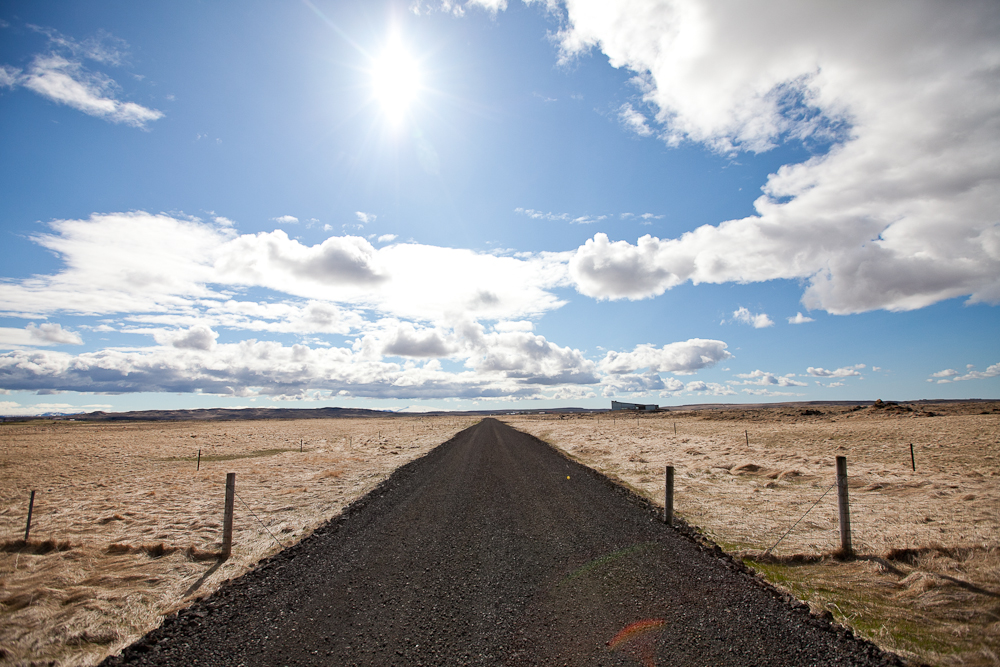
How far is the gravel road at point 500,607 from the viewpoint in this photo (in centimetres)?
535

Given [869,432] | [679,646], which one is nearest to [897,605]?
[679,646]

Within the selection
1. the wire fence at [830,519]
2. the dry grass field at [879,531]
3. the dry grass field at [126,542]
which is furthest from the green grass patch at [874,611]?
the dry grass field at [126,542]

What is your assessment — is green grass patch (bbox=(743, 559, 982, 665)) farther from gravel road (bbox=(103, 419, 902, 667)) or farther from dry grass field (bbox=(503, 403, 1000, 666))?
gravel road (bbox=(103, 419, 902, 667))

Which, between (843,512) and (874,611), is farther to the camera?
(843,512)

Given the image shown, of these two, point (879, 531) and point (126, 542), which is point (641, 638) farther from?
point (126, 542)

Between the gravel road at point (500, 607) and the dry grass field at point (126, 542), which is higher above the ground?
the gravel road at point (500, 607)

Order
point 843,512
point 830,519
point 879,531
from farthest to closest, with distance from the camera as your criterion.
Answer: point 830,519 → point 879,531 → point 843,512

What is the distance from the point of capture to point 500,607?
6.57 meters

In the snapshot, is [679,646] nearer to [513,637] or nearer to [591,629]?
[591,629]

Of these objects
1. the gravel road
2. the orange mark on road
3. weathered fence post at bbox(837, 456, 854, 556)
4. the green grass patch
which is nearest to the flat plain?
the green grass patch

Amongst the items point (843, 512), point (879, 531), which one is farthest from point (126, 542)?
point (879, 531)

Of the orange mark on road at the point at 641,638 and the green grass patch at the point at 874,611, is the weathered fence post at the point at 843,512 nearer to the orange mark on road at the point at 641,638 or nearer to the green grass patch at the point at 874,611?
the green grass patch at the point at 874,611

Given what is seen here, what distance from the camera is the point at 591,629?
19.4 feet

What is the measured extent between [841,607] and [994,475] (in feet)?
59.0
